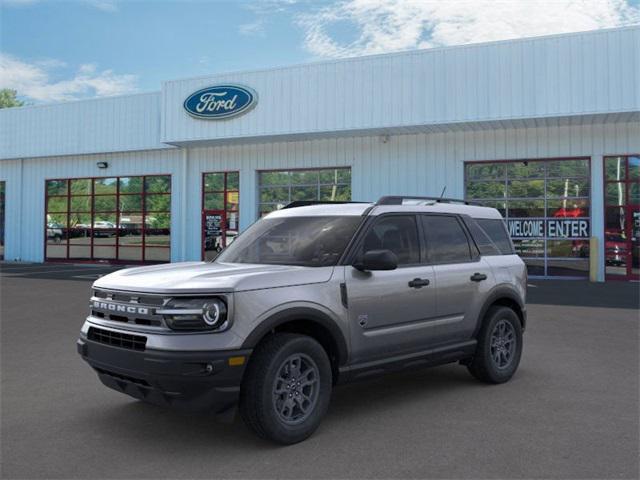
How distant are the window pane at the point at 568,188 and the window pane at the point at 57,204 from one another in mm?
20171

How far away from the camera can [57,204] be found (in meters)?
27.6

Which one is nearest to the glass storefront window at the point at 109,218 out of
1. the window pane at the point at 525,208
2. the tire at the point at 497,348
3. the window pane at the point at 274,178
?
the window pane at the point at 274,178

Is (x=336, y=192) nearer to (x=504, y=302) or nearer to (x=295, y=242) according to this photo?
(x=504, y=302)

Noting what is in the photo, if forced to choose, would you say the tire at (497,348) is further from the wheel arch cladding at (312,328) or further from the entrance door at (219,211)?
the entrance door at (219,211)

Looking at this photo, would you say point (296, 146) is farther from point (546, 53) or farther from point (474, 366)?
point (474, 366)

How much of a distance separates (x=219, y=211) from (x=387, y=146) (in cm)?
702

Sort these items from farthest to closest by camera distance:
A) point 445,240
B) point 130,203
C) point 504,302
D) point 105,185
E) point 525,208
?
1. point 105,185
2. point 130,203
3. point 525,208
4. point 504,302
5. point 445,240

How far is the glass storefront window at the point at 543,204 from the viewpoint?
18.7 metres

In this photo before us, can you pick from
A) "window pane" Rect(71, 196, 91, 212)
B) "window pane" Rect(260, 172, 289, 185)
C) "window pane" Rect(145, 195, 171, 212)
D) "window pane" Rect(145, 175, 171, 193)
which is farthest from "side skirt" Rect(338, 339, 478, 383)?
"window pane" Rect(71, 196, 91, 212)

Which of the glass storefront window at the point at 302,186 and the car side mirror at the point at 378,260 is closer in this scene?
the car side mirror at the point at 378,260

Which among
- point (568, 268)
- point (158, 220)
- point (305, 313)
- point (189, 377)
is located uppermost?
point (158, 220)

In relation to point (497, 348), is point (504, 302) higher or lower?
higher

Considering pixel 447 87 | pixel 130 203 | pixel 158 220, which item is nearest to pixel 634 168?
pixel 447 87

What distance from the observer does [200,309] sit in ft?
13.7
